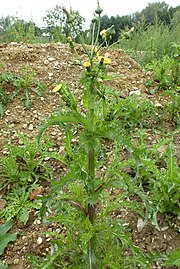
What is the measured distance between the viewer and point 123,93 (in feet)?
11.1

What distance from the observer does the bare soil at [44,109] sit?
2074 mm

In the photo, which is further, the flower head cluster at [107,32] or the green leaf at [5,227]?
the green leaf at [5,227]

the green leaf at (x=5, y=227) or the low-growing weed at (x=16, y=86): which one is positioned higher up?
the low-growing weed at (x=16, y=86)

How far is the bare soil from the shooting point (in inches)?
81.7

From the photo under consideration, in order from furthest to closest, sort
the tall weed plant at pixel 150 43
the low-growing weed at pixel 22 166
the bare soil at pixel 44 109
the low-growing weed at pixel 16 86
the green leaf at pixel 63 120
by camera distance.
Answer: the tall weed plant at pixel 150 43
the low-growing weed at pixel 16 86
the low-growing weed at pixel 22 166
the bare soil at pixel 44 109
the green leaf at pixel 63 120

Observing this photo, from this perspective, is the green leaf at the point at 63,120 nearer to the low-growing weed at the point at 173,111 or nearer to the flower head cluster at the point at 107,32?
the flower head cluster at the point at 107,32

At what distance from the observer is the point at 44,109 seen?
3.21 m

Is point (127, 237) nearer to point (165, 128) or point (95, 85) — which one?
point (95, 85)

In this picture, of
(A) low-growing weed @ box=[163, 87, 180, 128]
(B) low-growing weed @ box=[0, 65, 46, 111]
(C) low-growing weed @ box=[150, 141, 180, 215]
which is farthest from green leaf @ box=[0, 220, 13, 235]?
(A) low-growing weed @ box=[163, 87, 180, 128]

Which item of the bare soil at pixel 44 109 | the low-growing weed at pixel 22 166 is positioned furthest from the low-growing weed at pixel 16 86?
the low-growing weed at pixel 22 166

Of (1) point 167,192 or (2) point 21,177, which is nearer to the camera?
(1) point 167,192

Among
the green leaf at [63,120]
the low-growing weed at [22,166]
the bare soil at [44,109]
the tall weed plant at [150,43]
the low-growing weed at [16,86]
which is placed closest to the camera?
the green leaf at [63,120]

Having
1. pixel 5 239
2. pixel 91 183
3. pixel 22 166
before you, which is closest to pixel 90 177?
pixel 91 183

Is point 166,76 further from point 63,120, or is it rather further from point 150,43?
point 63,120
